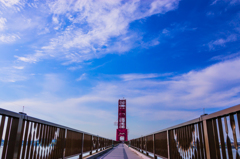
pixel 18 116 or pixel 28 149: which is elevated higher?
pixel 18 116

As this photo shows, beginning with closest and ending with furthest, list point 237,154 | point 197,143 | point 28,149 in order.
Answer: point 237,154
point 197,143
point 28,149

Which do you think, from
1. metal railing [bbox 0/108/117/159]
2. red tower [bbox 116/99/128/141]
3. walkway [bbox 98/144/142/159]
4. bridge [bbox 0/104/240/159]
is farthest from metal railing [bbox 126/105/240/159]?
red tower [bbox 116/99/128/141]

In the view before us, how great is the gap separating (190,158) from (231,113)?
138cm

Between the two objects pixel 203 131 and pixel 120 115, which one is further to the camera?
pixel 120 115

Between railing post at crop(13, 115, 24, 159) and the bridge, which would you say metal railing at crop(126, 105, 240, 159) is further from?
railing post at crop(13, 115, 24, 159)

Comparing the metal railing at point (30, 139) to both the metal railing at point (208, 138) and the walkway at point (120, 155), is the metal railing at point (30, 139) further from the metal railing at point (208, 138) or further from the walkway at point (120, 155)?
the walkway at point (120, 155)

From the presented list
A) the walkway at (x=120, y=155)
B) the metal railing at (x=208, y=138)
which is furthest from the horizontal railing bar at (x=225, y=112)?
the walkway at (x=120, y=155)

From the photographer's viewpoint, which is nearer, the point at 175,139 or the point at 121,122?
the point at 175,139

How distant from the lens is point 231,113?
1.90m

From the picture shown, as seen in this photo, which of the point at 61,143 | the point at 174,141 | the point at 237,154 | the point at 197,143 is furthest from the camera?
the point at 61,143

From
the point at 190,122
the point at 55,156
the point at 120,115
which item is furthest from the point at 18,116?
the point at 120,115

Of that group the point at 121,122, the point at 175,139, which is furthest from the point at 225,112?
the point at 121,122

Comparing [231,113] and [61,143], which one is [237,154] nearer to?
[231,113]

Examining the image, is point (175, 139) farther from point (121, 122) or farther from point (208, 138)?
point (121, 122)
